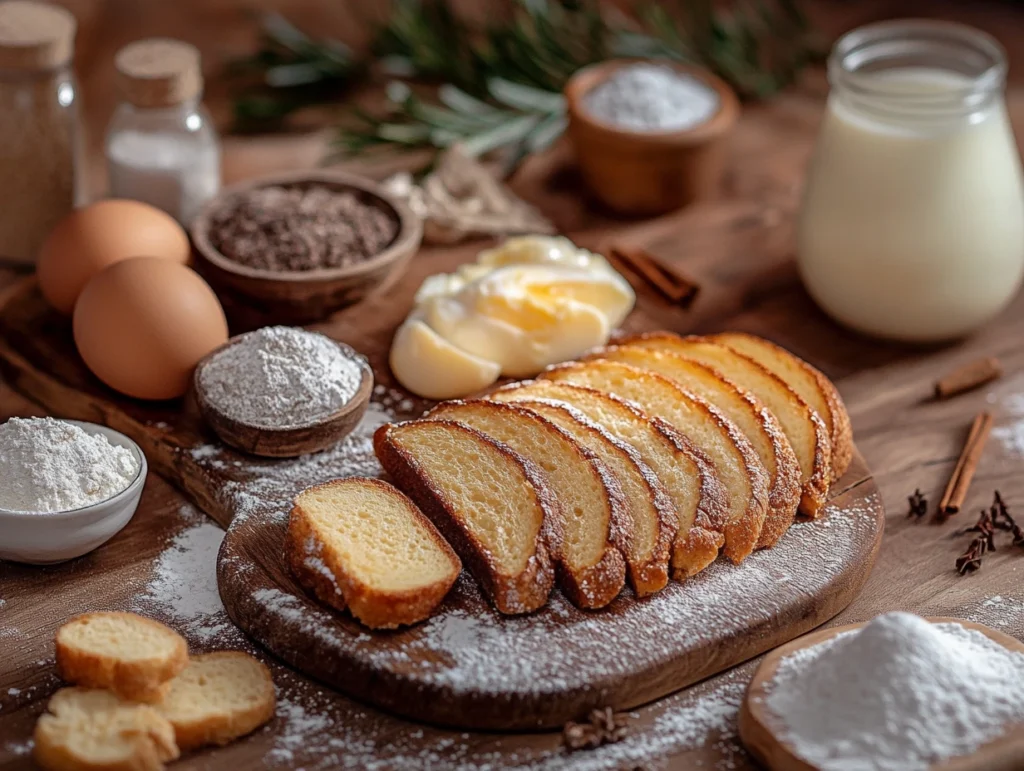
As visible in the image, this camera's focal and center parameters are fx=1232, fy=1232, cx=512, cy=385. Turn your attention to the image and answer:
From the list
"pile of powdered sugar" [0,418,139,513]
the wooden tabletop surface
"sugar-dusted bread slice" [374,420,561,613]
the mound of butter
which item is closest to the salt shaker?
the wooden tabletop surface

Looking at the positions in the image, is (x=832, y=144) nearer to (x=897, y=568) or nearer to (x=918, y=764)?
(x=897, y=568)

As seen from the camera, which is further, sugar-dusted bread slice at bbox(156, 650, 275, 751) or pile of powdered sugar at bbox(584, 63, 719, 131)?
pile of powdered sugar at bbox(584, 63, 719, 131)

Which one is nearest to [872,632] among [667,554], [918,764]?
[918,764]

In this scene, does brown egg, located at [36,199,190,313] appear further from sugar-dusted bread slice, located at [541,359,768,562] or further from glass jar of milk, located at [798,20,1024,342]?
glass jar of milk, located at [798,20,1024,342]

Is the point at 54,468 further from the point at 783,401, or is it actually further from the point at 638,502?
the point at 783,401

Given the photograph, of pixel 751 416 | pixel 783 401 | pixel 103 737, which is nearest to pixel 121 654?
pixel 103 737

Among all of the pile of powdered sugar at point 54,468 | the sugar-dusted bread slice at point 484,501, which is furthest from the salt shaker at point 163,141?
the sugar-dusted bread slice at point 484,501
